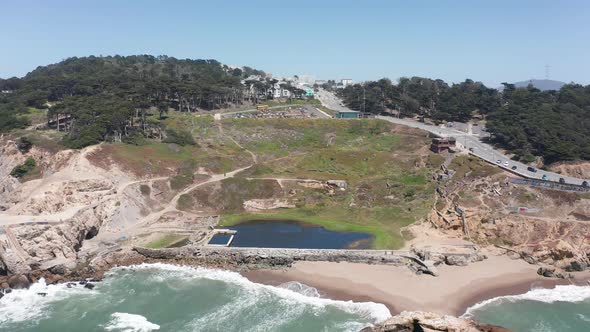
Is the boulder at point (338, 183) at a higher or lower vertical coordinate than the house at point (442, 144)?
lower

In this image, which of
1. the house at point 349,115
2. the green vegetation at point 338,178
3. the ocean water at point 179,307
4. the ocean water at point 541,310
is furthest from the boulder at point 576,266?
the house at point 349,115

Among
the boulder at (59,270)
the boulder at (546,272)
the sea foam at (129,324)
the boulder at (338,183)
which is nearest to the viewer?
the sea foam at (129,324)

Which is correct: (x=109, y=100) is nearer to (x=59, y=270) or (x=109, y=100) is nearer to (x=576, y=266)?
(x=59, y=270)

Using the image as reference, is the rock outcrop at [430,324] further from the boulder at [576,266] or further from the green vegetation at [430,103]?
the green vegetation at [430,103]

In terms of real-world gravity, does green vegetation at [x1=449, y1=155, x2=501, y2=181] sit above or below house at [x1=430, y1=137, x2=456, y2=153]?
below

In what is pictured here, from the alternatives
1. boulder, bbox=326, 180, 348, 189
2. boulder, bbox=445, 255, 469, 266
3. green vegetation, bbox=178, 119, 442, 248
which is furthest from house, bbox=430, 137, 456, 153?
boulder, bbox=445, 255, 469, 266

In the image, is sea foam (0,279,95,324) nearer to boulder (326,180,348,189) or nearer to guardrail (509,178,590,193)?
boulder (326,180,348,189)
